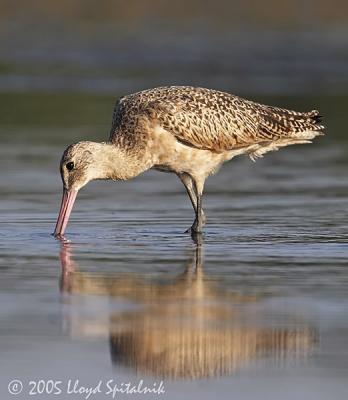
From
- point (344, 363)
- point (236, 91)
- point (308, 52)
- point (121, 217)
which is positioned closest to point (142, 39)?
point (308, 52)

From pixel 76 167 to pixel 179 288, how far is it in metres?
2.68

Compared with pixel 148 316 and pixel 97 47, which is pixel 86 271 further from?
pixel 97 47

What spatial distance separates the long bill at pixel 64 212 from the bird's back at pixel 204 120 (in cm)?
66

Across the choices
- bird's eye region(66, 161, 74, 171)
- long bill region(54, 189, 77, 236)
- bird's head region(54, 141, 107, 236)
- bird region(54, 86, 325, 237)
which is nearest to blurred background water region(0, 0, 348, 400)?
long bill region(54, 189, 77, 236)

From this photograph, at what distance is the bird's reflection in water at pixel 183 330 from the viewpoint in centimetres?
790

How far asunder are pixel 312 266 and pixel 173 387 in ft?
10.6

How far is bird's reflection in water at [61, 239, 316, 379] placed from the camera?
25.9ft

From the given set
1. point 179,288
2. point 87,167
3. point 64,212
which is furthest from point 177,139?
point 179,288

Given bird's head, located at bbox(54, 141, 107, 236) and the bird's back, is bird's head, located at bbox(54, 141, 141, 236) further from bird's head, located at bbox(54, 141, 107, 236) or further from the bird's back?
the bird's back

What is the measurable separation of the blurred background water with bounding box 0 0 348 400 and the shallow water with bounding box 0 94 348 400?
0.05ft

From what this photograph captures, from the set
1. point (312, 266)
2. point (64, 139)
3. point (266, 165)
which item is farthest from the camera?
point (64, 139)

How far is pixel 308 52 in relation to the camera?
92.0ft

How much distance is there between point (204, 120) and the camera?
13039 mm

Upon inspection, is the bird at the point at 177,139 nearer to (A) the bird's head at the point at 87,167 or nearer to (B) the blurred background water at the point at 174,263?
(A) the bird's head at the point at 87,167
